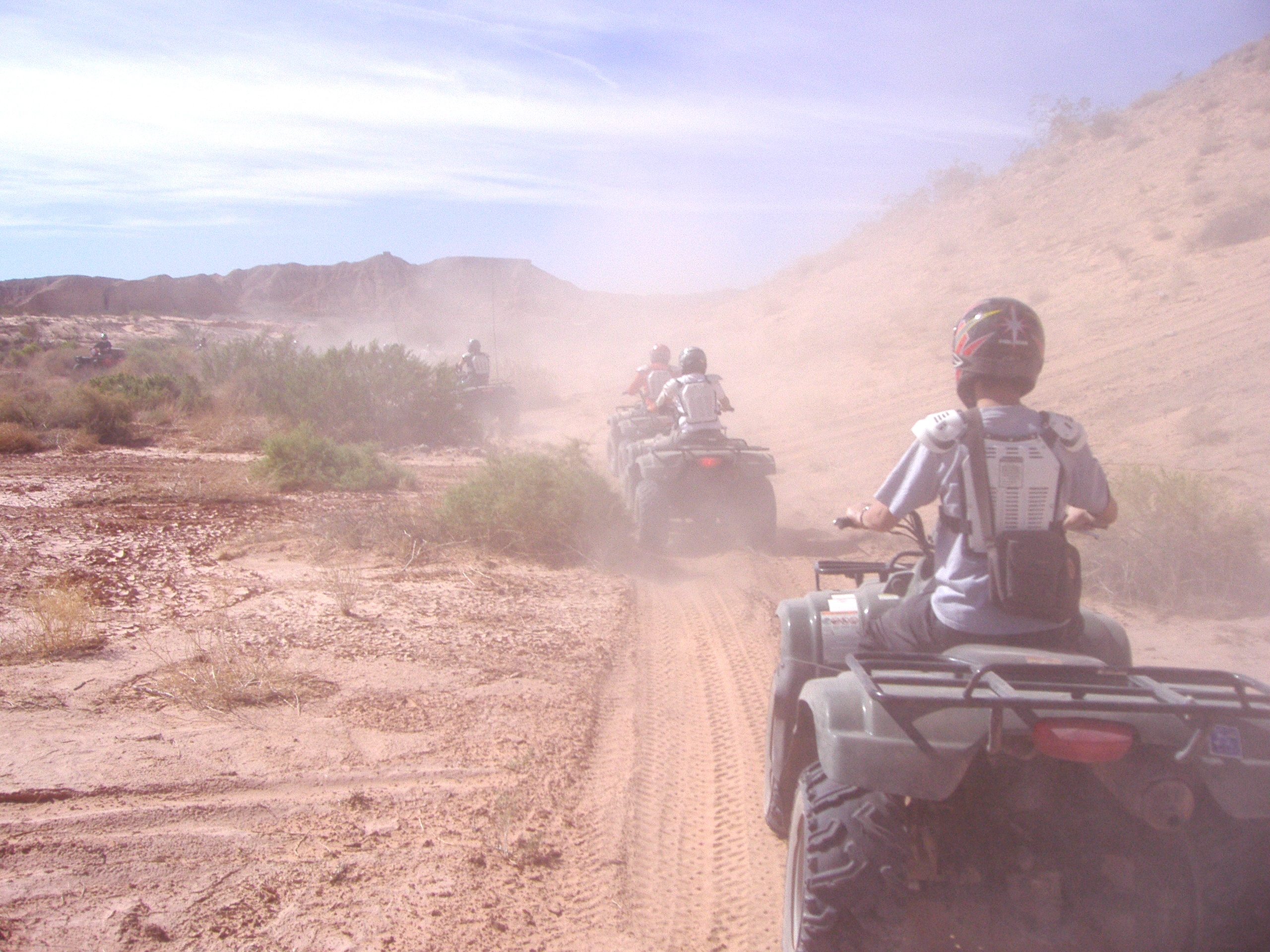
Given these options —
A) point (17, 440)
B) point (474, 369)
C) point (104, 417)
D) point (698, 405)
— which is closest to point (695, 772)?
point (698, 405)

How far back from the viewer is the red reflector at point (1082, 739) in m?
2.06

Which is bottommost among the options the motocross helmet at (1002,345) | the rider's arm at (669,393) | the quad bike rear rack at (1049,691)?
the quad bike rear rack at (1049,691)

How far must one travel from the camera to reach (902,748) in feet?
7.16

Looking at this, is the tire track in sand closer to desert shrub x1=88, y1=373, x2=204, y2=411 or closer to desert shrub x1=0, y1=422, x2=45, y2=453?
desert shrub x1=0, y1=422, x2=45, y2=453

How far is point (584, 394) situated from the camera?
27719 millimetres

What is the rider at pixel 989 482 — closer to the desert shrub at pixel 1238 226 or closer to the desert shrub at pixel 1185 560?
the desert shrub at pixel 1185 560

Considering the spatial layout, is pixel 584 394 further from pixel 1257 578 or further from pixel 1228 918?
pixel 1228 918

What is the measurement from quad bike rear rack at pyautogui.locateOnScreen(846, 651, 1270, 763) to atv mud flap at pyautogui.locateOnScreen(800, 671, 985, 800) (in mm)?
25

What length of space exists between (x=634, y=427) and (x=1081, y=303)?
11.5m

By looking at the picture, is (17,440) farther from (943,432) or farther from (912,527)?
(943,432)

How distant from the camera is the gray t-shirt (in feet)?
8.91

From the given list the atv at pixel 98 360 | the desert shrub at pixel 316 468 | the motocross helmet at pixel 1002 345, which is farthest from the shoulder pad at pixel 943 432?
the atv at pixel 98 360

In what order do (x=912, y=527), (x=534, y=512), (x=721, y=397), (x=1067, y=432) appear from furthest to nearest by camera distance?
(x=721, y=397) → (x=534, y=512) → (x=912, y=527) → (x=1067, y=432)

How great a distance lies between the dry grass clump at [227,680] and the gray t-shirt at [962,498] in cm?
353
